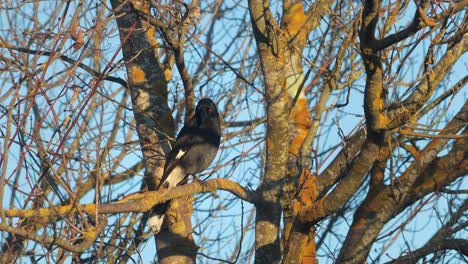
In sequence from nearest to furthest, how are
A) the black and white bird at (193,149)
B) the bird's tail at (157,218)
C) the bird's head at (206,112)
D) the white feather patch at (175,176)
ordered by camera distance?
the bird's tail at (157,218)
the black and white bird at (193,149)
the white feather patch at (175,176)
the bird's head at (206,112)

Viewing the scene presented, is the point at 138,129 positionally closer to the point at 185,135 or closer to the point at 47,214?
the point at 185,135

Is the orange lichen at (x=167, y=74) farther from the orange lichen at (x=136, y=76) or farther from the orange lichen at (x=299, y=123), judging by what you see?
the orange lichen at (x=299, y=123)

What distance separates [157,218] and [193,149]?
80cm

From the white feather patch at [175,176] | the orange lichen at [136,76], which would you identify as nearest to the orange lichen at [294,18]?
the orange lichen at [136,76]

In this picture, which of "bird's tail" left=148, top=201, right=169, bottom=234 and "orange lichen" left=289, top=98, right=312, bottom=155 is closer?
"bird's tail" left=148, top=201, right=169, bottom=234

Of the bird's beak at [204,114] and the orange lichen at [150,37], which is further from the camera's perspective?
the bird's beak at [204,114]

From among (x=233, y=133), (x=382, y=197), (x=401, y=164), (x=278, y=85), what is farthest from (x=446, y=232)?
(x=233, y=133)

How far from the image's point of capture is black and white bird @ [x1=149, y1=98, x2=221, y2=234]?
21.2 feet

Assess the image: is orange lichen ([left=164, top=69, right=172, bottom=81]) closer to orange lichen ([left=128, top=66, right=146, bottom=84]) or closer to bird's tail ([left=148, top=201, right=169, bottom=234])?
orange lichen ([left=128, top=66, right=146, bottom=84])

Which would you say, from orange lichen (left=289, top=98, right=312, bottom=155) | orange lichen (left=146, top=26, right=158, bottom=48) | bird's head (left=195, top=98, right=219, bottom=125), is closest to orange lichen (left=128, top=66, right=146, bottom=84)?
orange lichen (left=146, top=26, right=158, bottom=48)

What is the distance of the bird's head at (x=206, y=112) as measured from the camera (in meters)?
7.17

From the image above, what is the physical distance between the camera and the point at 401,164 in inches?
275

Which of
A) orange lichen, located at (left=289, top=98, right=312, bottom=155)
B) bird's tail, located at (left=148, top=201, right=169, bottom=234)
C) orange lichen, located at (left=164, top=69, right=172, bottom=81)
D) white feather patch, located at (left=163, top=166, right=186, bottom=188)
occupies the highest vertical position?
orange lichen, located at (left=164, top=69, right=172, bottom=81)

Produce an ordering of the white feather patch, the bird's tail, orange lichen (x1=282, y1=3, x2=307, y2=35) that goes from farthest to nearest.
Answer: orange lichen (x1=282, y1=3, x2=307, y2=35), the white feather patch, the bird's tail
